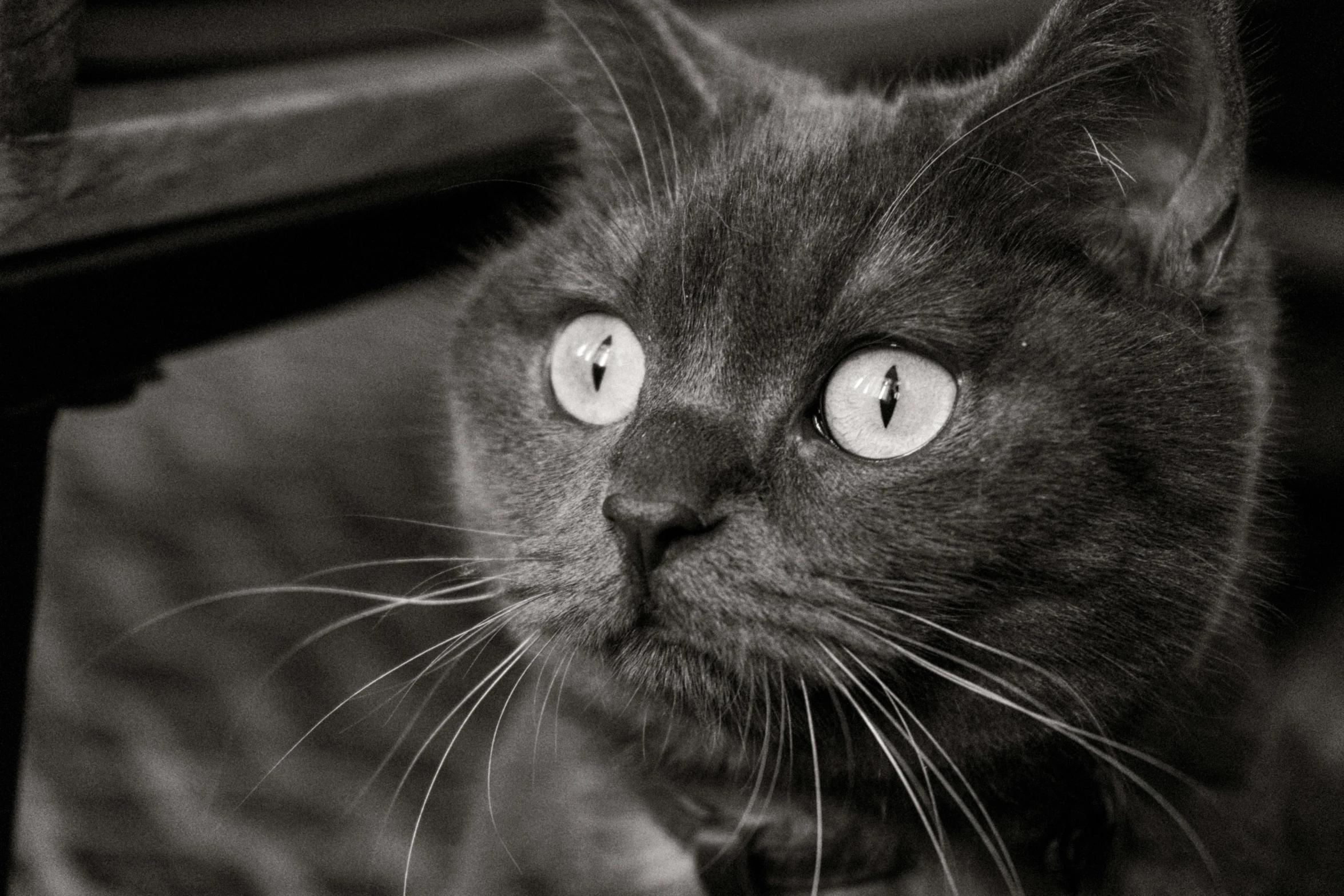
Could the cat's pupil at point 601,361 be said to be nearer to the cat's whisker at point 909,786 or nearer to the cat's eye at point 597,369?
the cat's eye at point 597,369

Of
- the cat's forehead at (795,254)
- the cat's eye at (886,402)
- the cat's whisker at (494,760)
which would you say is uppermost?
the cat's forehead at (795,254)

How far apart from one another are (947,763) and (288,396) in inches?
68.6

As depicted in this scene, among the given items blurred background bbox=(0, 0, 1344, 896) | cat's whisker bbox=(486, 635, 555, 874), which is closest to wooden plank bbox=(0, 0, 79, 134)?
blurred background bbox=(0, 0, 1344, 896)

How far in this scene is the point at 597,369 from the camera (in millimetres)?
970

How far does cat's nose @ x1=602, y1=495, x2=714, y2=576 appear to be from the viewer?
777 mm

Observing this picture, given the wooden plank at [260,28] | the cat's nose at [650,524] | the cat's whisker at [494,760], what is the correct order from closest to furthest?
the cat's nose at [650,524]
the cat's whisker at [494,760]
the wooden plank at [260,28]

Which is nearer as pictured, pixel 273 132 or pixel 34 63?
pixel 34 63

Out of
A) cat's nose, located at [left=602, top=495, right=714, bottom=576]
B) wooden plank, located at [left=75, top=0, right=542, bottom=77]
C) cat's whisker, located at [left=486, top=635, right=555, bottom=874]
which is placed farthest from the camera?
wooden plank, located at [left=75, top=0, right=542, bottom=77]

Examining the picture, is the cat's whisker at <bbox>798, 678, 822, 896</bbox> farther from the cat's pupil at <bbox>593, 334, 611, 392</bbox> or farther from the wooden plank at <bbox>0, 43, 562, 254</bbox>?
the wooden plank at <bbox>0, 43, 562, 254</bbox>

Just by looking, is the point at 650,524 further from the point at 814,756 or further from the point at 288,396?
the point at 288,396

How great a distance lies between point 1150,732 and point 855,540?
345mm

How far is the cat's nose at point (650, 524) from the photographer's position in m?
0.78

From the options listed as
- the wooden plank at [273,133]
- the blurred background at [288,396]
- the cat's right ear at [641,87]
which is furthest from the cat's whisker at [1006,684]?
the wooden plank at [273,133]

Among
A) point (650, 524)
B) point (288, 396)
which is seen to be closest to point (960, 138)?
point (650, 524)
